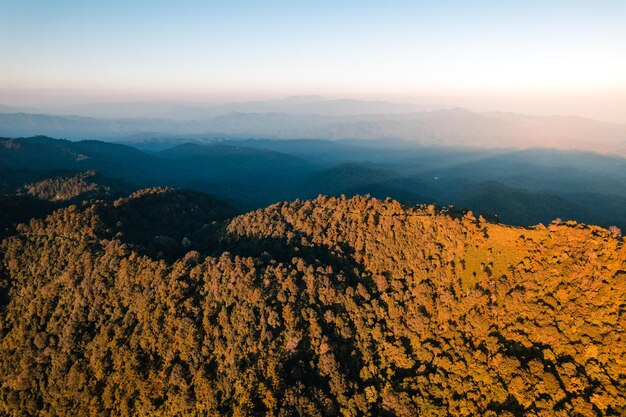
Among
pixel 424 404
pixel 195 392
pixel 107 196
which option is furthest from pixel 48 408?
pixel 107 196

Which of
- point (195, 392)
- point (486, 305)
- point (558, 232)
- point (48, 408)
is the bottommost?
point (48, 408)

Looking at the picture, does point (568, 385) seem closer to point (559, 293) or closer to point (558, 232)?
point (559, 293)

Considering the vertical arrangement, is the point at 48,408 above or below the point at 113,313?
below

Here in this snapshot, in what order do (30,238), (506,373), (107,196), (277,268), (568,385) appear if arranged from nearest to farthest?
(568,385), (506,373), (277,268), (30,238), (107,196)

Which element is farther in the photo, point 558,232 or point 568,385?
point 558,232

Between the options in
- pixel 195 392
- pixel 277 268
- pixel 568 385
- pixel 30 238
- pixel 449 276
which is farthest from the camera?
pixel 30 238

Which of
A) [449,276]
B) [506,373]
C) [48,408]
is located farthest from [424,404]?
[48,408]
